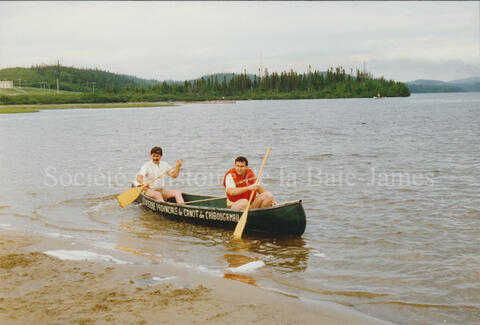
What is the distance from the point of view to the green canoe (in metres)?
8.93

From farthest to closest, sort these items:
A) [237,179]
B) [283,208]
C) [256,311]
A: 1. [237,179]
2. [283,208]
3. [256,311]

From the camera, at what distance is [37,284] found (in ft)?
19.8

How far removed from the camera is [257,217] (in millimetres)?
9156

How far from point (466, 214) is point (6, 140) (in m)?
31.3

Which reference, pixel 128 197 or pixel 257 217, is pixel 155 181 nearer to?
pixel 128 197

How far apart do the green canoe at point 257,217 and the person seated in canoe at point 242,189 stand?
0.95 ft

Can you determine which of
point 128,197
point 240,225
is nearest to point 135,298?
point 240,225

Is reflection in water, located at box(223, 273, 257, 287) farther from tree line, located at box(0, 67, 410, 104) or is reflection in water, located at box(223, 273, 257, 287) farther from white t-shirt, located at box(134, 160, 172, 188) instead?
tree line, located at box(0, 67, 410, 104)

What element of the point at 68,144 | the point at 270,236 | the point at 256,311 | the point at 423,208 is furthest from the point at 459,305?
the point at 68,144

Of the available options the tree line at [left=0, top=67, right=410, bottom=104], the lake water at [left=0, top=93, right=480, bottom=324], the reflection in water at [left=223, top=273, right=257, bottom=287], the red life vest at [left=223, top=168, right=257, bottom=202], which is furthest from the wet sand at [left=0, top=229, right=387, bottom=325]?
the tree line at [left=0, top=67, right=410, bottom=104]

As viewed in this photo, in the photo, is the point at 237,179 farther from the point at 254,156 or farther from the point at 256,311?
the point at 254,156

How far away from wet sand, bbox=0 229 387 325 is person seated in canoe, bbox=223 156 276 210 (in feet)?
9.00

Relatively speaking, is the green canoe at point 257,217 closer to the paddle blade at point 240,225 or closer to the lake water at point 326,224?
the paddle blade at point 240,225

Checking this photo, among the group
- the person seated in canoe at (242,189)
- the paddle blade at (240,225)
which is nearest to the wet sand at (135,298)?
the paddle blade at (240,225)
